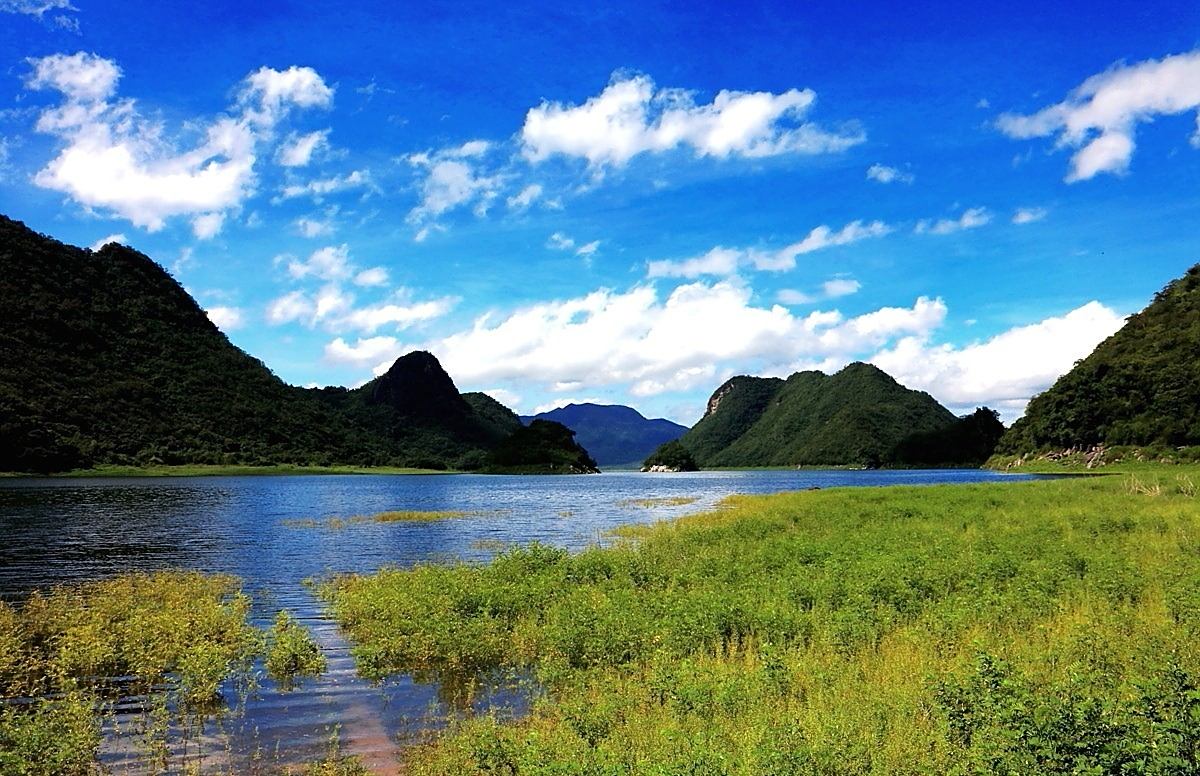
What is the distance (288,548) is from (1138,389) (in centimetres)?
16058

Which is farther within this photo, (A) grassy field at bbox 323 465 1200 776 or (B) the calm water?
(B) the calm water

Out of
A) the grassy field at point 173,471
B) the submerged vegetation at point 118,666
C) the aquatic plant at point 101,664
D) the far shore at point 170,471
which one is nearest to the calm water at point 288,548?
the submerged vegetation at point 118,666

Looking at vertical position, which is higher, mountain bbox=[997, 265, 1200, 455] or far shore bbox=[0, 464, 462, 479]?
mountain bbox=[997, 265, 1200, 455]

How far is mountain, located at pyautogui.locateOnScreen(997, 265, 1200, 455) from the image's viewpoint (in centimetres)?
13000

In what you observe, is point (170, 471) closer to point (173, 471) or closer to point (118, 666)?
point (173, 471)

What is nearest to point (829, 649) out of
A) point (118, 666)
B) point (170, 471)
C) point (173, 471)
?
point (118, 666)

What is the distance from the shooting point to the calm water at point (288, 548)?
1458 centimetres

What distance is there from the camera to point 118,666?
18.2 meters

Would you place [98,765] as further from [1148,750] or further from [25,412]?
[25,412]

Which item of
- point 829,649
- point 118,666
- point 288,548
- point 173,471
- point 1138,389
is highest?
point 1138,389

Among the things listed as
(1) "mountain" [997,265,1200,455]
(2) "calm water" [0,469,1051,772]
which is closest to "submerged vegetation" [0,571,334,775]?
(2) "calm water" [0,469,1051,772]

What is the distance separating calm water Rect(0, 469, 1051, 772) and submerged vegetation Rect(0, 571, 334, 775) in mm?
828

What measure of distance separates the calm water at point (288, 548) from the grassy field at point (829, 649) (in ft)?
4.88

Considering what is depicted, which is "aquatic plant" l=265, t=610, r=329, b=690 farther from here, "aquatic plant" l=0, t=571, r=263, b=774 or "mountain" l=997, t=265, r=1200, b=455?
"mountain" l=997, t=265, r=1200, b=455
